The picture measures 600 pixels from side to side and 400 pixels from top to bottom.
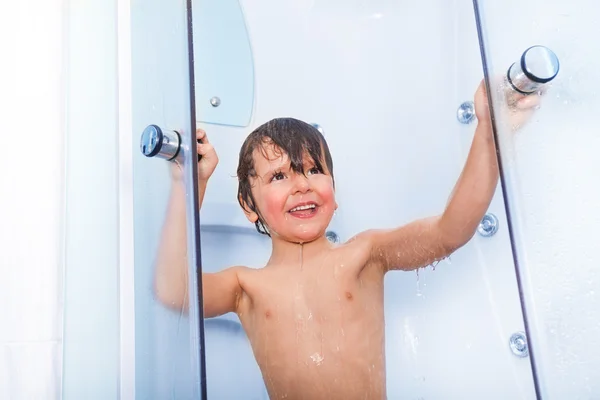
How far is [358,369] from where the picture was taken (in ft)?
2.90

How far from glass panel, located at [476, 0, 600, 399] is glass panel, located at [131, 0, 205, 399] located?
0.35 meters

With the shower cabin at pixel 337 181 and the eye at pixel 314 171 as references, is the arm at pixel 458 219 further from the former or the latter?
the eye at pixel 314 171

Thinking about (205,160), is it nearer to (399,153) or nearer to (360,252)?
(360,252)

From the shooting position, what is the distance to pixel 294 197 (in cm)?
93

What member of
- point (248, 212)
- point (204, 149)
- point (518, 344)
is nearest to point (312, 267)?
point (248, 212)

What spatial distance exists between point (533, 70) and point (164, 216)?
0.48 meters

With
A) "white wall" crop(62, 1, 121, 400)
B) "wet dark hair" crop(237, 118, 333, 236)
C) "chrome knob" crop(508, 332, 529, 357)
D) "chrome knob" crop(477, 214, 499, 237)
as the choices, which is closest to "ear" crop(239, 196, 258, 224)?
"wet dark hair" crop(237, 118, 333, 236)

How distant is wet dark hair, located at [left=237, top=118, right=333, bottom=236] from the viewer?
0.95m

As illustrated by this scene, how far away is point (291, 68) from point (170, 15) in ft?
1.53

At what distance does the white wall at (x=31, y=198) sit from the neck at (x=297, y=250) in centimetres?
33

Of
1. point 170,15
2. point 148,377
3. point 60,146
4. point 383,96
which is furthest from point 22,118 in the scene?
point 383,96

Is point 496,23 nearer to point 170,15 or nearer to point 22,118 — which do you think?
point 170,15

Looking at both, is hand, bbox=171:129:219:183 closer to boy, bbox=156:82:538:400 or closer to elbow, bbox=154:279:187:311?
boy, bbox=156:82:538:400

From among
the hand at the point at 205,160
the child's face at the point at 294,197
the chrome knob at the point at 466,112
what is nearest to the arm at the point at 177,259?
the hand at the point at 205,160
